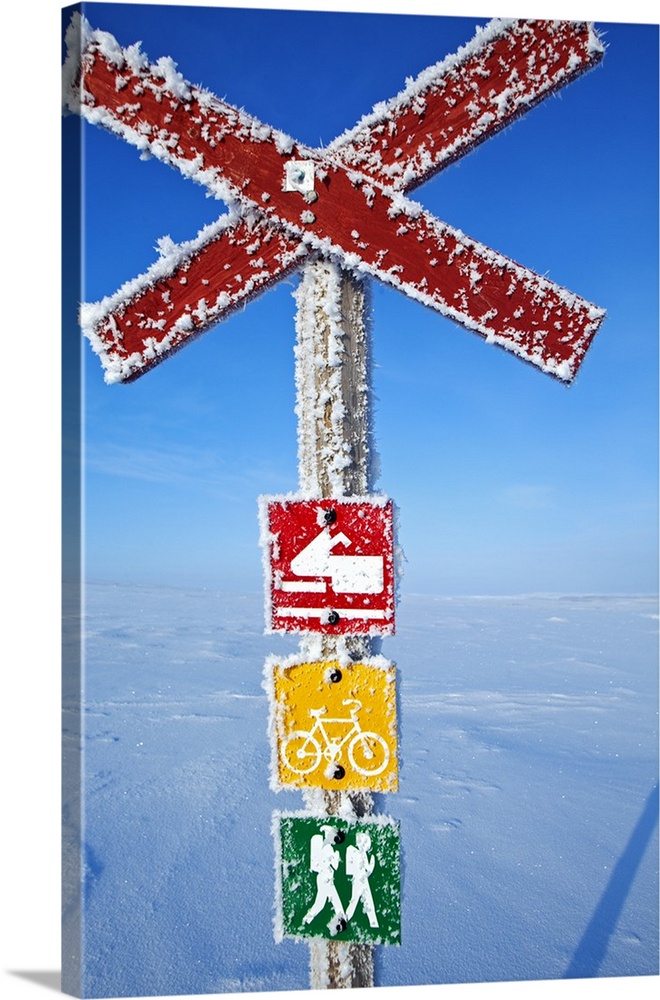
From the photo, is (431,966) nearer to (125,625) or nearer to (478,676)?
(478,676)

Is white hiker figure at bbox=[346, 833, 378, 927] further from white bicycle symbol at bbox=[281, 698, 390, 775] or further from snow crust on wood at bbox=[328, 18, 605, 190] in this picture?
snow crust on wood at bbox=[328, 18, 605, 190]

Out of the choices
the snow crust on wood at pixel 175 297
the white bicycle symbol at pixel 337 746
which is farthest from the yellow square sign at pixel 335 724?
the snow crust on wood at pixel 175 297

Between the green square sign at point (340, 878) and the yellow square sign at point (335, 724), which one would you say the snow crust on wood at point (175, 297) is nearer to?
the yellow square sign at point (335, 724)

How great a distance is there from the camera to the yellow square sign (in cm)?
81

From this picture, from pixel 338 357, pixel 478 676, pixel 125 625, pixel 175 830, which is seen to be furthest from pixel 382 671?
pixel 125 625

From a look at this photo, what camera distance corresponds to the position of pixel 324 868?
83 cm

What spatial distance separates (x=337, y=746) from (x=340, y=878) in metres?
0.18

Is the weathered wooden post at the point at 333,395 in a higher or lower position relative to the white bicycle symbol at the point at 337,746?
higher
